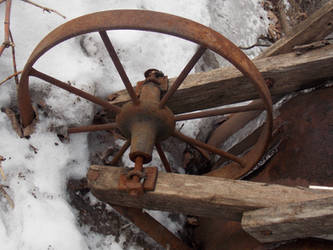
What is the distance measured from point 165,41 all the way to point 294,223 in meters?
1.99

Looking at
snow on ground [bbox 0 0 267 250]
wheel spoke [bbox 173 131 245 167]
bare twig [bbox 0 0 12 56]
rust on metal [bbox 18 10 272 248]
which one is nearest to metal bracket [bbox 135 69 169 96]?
rust on metal [bbox 18 10 272 248]

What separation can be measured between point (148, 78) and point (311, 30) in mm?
934

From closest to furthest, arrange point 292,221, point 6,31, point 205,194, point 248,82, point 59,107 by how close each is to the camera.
A: point 292,221
point 205,194
point 248,82
point 6,31
point 59,107

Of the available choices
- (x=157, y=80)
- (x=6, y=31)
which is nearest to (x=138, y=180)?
(x=157, y=80)

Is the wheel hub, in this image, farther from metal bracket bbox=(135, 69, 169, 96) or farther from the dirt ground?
the dirt ground

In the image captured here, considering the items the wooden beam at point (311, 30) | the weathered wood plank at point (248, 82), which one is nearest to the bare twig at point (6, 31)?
the weathered wood plank at point (248, 82)

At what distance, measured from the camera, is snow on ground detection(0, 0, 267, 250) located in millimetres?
1785

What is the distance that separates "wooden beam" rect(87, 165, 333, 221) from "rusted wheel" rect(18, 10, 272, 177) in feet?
0.57

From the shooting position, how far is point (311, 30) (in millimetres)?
2020

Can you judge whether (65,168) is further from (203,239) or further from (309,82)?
(309,82)

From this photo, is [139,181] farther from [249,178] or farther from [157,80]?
[249,178]

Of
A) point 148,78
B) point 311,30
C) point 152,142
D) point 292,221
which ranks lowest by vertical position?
point 292,221

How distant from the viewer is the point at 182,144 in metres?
2.61

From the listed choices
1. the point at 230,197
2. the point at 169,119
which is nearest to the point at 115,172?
the point at 169,119
